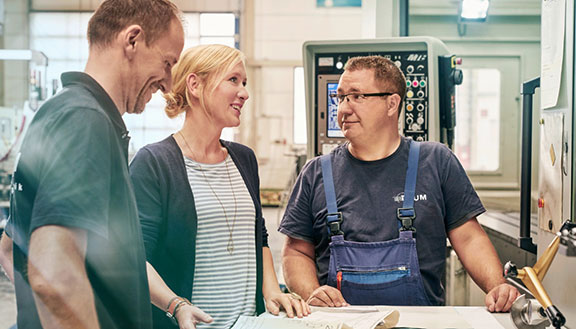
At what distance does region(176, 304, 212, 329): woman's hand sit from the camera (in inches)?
48.4

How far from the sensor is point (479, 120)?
5.57 m

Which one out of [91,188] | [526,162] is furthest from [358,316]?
[526,162]

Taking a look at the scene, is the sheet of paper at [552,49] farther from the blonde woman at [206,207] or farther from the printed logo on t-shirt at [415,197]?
the blonde woman at [206,207]

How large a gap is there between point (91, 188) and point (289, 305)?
0.69 metres

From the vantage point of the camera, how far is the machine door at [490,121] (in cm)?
523

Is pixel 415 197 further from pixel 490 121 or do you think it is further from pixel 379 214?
pixel 490 121

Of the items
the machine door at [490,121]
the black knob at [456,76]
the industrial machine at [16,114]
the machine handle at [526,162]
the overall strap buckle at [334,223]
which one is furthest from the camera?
the machine door at [490,121]

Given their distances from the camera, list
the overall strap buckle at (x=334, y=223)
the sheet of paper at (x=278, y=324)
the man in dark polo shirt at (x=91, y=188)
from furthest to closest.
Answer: the overall strap buckle at (x=334, y=223) → the sheet of paper at (x=278, y=324) → the man in dark polo shirt at (x=91, y=188)

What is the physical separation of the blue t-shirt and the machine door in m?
3.66

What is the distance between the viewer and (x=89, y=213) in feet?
2.74

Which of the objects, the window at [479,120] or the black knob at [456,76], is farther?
the window at [479,120]

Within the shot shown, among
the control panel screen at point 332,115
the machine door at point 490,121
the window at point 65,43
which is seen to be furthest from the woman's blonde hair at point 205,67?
the machine door at point 490,121

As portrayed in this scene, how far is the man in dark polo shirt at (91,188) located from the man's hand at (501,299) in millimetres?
899

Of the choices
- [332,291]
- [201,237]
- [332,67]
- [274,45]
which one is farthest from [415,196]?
[274,45]
